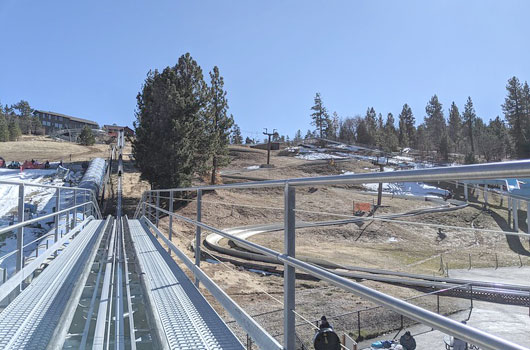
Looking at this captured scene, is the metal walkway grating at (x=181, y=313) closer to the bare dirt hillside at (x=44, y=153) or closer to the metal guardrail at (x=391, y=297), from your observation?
the metal guardrail at (x=391, y=297)

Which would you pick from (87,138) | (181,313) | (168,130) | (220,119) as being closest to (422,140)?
(220,119)

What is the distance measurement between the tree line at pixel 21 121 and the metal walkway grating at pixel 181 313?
73095 millimetres

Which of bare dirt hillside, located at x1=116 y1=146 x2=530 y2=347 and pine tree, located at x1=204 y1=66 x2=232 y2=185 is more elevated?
pine tree, located at x1=204 y1=66 x2=232 y2=185

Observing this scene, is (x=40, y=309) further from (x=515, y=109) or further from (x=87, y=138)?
(x=515, y=109)

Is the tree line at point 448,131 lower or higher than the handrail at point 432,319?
higher

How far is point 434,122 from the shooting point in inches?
3401

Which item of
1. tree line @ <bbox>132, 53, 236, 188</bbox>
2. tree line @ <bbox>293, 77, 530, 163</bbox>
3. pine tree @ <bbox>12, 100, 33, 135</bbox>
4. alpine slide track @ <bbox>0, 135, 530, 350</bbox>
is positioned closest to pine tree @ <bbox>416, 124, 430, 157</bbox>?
tree line @ <bbox>293, 77, 530, 163</bbox>

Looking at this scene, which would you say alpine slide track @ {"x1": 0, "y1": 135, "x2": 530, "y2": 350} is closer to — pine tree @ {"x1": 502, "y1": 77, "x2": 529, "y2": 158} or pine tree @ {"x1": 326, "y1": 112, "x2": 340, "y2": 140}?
pine tree @ {"x1": 502, "y1": 77, "x2": 529, "y2": 158}

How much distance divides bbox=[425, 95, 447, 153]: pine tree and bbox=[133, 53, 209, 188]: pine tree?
244 ft

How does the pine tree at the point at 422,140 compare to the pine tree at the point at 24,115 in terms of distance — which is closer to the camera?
the pine tree at the point at 422,140

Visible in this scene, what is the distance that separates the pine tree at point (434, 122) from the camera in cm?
8319

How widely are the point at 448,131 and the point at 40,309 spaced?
3621 inches

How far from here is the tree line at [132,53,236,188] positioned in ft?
64.5

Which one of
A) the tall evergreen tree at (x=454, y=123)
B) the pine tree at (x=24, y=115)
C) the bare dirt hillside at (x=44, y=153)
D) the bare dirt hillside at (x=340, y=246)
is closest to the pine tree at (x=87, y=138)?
the bare dirt hillside at (x=44, y=153)
